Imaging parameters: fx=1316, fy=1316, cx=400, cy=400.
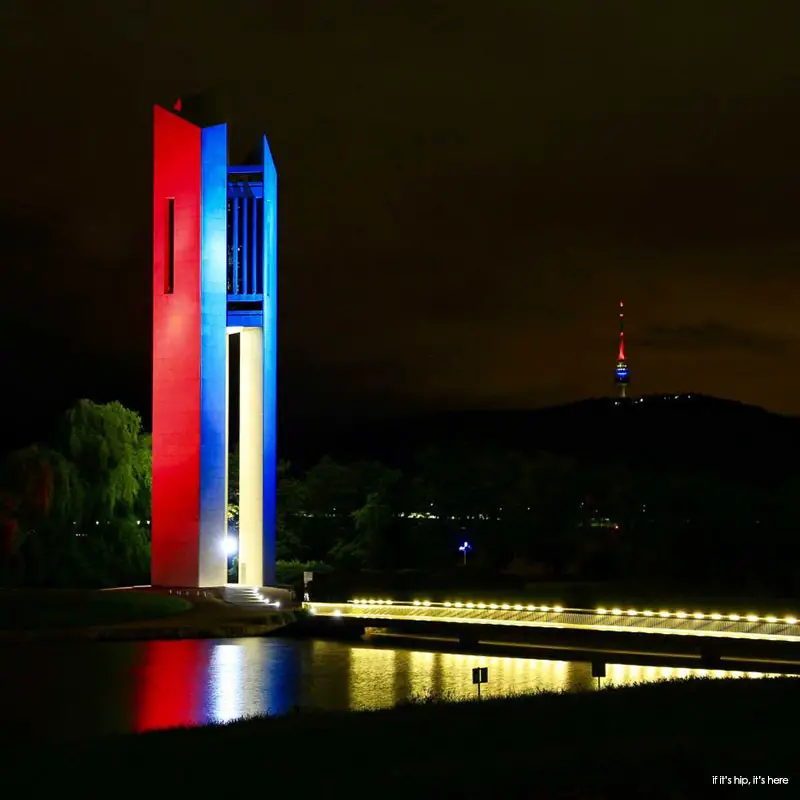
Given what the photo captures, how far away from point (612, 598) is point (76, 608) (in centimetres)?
1741

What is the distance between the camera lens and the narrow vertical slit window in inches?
1486

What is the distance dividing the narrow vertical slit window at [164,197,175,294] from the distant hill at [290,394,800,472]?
8095cm

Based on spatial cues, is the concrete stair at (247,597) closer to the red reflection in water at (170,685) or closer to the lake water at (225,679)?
the lake water at (225,679)

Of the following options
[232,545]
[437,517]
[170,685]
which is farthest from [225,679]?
[437,517]

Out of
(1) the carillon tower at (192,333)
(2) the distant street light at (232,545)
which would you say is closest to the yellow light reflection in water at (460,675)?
(1) the carillon tower at (192,333)

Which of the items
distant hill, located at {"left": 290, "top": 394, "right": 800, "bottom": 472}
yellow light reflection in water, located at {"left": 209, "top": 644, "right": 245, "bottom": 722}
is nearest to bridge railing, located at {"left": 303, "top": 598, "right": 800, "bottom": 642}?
yellow light reflection in water, located at {"left": 209, "top": 644, "right": 245, "bottom": 722}

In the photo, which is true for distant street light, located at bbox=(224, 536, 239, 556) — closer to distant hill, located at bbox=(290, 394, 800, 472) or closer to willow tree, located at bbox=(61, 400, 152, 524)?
willow tree, located at bbox=(61, 400, 152, 524)

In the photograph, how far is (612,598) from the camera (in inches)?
1613

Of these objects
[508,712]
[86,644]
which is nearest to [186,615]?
[86,644]

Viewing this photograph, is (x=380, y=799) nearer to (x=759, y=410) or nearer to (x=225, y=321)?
(x=225, y=321)

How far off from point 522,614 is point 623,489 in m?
30.4

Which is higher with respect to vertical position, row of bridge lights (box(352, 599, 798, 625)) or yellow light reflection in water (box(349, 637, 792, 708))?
row of bridge lights (box(352, 599, 798, 625))

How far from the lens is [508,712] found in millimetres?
12875

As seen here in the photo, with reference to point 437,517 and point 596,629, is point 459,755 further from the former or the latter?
point 437,517
